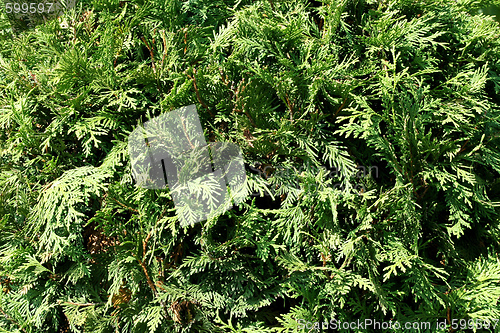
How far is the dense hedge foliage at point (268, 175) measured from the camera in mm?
2084

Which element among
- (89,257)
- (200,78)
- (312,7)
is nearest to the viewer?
(200,78)

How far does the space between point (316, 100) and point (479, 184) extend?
1.18 m

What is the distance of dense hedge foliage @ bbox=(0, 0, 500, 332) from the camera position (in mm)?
2084

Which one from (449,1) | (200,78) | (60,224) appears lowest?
(60,224)

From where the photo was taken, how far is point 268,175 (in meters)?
2.23

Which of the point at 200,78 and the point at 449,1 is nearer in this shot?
the point at 200,78

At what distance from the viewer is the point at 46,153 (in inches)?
94.0

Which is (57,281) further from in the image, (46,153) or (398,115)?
(398,115)

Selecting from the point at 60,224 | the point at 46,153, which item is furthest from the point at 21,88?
the point at 60,224

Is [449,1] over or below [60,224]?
over

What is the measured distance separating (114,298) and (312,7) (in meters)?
2.44

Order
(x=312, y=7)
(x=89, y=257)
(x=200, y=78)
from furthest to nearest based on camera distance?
1. (x=312, y=7)
2. (x=89, y=257)
3. (x=200, y=78)

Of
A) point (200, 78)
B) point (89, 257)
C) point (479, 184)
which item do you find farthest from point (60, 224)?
point (479, 184)

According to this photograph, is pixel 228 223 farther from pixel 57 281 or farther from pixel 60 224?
pixel 57 281
